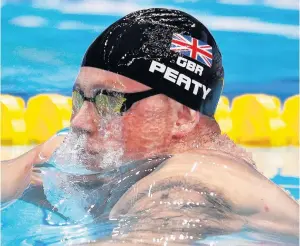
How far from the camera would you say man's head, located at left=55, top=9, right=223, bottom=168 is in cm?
184

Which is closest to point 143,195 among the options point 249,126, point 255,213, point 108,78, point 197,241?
point 197,241

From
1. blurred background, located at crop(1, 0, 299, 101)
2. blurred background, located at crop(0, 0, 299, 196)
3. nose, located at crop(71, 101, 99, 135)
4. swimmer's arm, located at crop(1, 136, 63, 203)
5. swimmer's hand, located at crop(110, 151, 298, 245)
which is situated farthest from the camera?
blurred background, located at crop(1, 0, 299, 101)

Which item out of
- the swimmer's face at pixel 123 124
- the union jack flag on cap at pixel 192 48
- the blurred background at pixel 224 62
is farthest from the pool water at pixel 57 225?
the blurred background at pixel 224 62

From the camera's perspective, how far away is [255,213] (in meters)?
1.65

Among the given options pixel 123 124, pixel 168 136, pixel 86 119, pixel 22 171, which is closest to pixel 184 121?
pixel 168 136

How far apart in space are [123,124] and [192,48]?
314 millimetres

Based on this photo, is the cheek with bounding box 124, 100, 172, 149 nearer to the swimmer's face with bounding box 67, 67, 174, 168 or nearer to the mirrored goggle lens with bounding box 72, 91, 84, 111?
the swimmer's face with bounding box 67, 67, 174, 168

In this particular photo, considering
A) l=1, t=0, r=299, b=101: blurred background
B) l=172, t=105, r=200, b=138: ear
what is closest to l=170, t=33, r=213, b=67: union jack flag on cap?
l=172, t=105, r=200, b=138: ear

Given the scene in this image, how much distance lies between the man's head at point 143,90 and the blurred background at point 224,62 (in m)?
2.60

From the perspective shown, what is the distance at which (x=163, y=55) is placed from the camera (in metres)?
1.91

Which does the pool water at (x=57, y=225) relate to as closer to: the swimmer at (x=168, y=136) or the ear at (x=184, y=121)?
the swimmer at (x=168, y=136)

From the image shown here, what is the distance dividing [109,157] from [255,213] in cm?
45

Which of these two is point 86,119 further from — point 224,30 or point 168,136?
point 224,30

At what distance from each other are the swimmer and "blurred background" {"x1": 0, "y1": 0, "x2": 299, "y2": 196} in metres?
2.60
